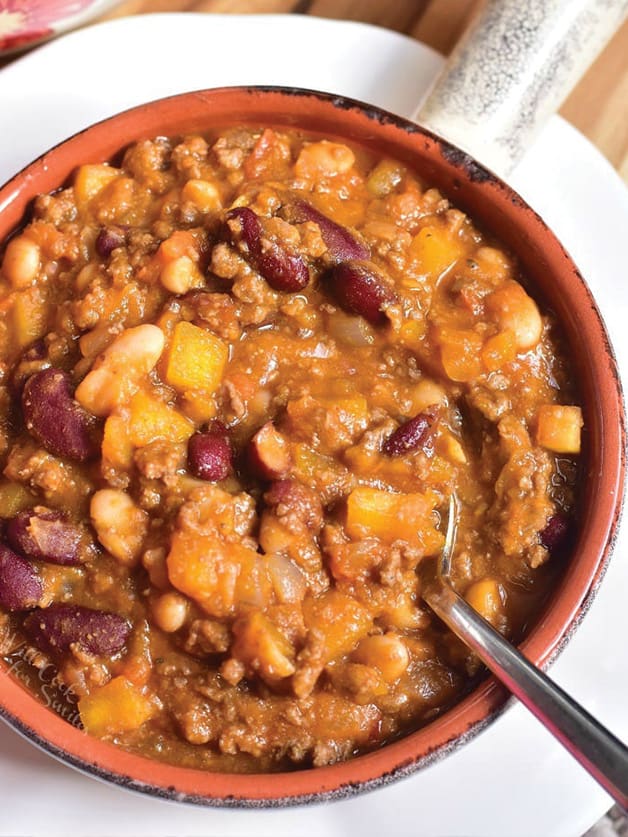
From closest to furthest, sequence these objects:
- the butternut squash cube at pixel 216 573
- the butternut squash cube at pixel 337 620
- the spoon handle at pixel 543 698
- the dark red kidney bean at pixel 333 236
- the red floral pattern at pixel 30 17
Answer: the spoon handle at pixel 543 698
the butternut squash cube at pixel 216 573
the butternut squash cube at pixel 337 620
the dark red kidney bean at pixel 333 236
the red floral pattern at pixel 30 17

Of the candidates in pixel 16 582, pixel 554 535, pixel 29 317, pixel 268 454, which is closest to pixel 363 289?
pixel 268 454

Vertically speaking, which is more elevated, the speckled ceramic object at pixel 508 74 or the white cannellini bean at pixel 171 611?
the speckled ceramic object at pixel 508 74

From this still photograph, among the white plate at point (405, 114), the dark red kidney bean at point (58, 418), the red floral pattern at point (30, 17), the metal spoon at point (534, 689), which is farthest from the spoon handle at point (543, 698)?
the red floral pattern at point (30, 17)

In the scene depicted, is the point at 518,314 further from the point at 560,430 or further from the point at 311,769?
the point at 311,769

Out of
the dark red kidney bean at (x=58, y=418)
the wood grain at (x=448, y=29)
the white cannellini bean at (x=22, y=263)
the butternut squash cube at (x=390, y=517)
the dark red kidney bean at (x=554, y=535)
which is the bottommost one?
the dark red kidney bean at (x=58, y=418)

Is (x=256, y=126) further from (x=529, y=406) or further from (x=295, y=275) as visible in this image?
(x=529, y=406)

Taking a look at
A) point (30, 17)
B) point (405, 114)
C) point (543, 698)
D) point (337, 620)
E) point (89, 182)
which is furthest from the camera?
point (30, 17)

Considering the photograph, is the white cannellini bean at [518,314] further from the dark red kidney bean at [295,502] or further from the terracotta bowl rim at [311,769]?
the dark red kidney bean at [295,502]
